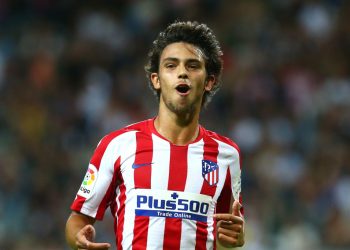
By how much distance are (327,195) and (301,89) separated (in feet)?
5.28

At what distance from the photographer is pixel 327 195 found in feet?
27.9

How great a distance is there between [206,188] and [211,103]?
516 centimetres

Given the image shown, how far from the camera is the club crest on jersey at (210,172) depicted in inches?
168

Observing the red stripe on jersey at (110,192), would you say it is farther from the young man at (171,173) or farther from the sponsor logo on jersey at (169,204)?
the sponsor logo on jersey at (169,204)

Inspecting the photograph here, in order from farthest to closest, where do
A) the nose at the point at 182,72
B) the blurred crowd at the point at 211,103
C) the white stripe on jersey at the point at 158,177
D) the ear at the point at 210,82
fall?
the blurred crowd at the point at 211,103 → the ear at the point at 210,82 → the nose at the point at 182,72 → the white stripe on jersey at the point at 158,177

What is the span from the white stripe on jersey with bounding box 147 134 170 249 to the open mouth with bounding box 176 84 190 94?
0.89ft

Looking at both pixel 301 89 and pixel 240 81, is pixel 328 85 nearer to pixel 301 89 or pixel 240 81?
pixel 301 89

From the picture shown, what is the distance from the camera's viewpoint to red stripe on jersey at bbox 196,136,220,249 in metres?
4.16

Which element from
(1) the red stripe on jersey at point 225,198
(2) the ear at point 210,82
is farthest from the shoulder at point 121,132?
(1) the red stripe on jersey at point 225,198

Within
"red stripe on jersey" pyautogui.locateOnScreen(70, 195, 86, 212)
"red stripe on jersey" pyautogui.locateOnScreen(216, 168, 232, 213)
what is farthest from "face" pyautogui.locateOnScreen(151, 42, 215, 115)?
"red stripe on jersey" pyautogui.locateOnScreen(70, 195, 86, 212)

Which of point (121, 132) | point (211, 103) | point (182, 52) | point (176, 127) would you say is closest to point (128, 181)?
point (121, 132)

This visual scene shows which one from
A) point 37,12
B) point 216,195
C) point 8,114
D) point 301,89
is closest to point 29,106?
point 8,114

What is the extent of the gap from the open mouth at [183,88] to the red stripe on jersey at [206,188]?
0.31m

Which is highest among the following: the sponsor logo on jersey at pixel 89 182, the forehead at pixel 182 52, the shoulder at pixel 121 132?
the forehead at pixel 182 52
